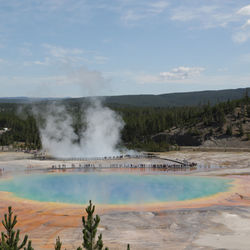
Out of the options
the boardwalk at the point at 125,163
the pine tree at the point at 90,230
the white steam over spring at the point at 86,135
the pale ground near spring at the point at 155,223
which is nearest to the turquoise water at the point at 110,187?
the pale ground near spring at the point at 155,223

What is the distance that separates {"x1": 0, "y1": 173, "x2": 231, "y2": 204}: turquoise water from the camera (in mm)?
35312

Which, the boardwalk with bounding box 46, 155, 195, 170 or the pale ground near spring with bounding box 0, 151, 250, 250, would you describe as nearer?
the pale ground near spring with bounding box 0, 151, 250, 250

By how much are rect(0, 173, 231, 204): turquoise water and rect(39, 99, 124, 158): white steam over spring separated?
81.9 ft

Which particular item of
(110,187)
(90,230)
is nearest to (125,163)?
(110,187)

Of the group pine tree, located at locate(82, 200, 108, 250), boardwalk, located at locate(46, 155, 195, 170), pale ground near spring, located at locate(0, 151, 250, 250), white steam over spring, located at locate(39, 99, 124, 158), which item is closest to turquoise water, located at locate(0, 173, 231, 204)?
pale ground near spring, located at locate(0, 151, 250, 250)

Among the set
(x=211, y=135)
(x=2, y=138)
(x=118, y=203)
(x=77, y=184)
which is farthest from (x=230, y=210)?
(x=2, y=138)

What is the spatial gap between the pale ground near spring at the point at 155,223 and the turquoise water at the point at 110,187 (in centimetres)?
280

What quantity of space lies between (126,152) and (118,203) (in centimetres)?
4634

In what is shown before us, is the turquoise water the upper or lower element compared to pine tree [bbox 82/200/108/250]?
lower

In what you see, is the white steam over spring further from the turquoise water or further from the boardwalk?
the turquoise water

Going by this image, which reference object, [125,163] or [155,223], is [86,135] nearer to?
[125,163]

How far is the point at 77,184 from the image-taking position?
145 feet

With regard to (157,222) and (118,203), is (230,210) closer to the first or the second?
(157,222)

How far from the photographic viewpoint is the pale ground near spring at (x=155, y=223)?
69.7 feet
